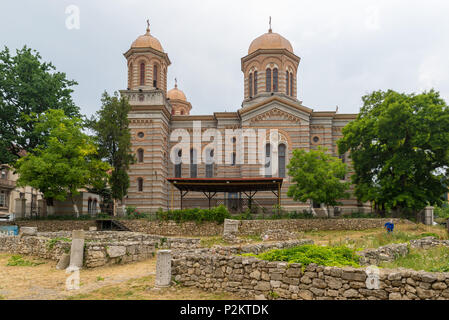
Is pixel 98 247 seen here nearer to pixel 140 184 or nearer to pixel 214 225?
pixel 214 225

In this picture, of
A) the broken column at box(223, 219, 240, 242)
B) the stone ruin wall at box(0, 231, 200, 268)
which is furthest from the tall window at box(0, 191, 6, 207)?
the broken column at box(223, 219, 240, 242)

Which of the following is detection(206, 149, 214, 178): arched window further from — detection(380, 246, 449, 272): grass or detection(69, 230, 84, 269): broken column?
detection(380, 246, 449, 272): grass

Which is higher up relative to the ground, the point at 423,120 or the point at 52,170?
the point at 423,120

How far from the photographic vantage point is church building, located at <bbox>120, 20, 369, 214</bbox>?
34.2 m

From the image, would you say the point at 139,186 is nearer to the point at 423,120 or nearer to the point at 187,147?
the point at 187,147

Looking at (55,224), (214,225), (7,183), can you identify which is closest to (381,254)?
(214,225)

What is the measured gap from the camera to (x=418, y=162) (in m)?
26.1

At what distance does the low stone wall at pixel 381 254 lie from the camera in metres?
11.2

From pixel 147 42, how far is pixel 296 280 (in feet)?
110

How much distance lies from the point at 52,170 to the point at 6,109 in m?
8.09

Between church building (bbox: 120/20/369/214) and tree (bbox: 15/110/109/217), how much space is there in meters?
5.70

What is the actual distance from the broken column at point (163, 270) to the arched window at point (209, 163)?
26705 mm
